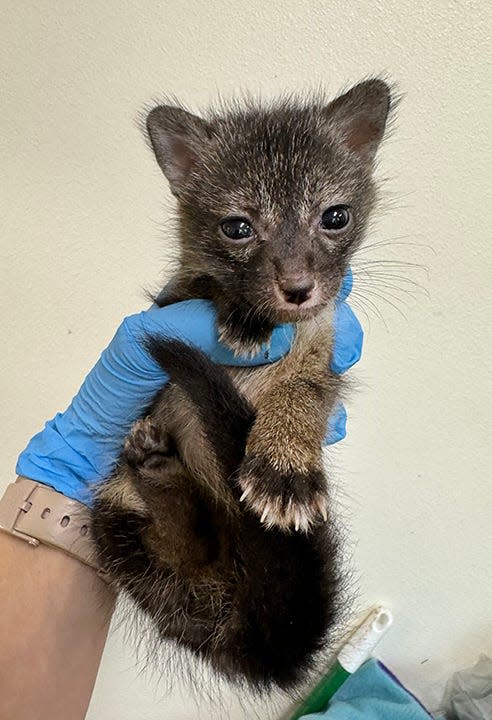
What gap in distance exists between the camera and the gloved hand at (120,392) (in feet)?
4.08

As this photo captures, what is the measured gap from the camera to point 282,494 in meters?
0.94

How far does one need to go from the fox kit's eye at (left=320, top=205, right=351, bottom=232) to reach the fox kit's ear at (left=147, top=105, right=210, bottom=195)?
356 mm

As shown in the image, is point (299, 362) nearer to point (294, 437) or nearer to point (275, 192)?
point (294, 437)

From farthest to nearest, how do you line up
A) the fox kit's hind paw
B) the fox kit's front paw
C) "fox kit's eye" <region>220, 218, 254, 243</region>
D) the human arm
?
the human arm → the fox kit's hind paw → "fox kit's eye" <region>220, 218, 254, 243</region> → the fox kit's front paw

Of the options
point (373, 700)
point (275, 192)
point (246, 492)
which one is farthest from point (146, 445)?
point (373, 700)

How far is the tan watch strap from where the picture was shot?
4.41 feet

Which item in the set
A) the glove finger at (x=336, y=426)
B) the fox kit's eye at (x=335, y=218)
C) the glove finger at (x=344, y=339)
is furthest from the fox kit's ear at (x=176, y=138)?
the glove finger at (x=336, y=426)

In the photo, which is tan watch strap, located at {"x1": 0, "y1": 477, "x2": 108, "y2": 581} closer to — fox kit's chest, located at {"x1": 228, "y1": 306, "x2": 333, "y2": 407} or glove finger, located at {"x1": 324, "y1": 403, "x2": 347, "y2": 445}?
fox kit's chest, located at {"x1": 228, "y1": 306, "x2": 333, "y2": 407}

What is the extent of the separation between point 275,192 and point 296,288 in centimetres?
20

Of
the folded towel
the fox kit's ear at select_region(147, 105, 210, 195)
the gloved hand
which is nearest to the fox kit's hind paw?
the gloved hand

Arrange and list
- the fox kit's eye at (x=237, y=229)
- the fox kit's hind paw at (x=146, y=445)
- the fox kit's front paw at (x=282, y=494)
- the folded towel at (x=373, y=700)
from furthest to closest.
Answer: the folded towel at (x=373, y=700) → the fox kit's hind paw at (x=146, y=445) → the fox kit's eye at (x=237, y=229) → the fox kit's front paw at (x=282, y=494)

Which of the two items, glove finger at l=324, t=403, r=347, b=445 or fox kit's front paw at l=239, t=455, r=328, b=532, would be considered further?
glove finger at l=324, t=403, r=347, b=445

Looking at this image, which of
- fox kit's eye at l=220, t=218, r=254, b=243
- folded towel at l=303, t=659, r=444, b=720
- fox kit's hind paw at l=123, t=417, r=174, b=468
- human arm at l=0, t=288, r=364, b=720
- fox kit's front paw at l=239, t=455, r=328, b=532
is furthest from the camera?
folded towel at l=303, t=659, r=444, b=720

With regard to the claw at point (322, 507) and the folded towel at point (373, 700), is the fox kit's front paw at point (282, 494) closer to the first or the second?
the claw at point (322, 507)
